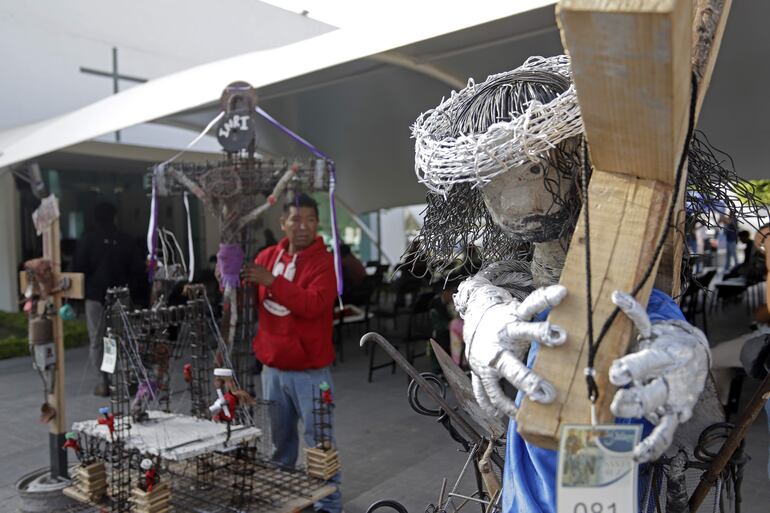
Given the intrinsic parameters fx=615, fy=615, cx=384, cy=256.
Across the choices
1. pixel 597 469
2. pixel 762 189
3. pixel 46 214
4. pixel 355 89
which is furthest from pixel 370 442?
pixel 597 469

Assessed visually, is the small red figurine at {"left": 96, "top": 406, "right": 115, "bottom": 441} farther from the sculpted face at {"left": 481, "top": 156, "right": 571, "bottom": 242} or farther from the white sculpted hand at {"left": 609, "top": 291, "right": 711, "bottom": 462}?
the white sculpted hand at {"left": 609, "top": 291, "right": 711, "bottom": 462}

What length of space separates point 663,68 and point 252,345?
9.34 ft

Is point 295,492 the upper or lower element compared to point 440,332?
lower

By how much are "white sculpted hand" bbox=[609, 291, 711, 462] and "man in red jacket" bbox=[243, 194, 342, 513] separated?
2.33 m

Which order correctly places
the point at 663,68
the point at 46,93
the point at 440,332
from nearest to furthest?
the point at 663,68, the point at 440,332, the point at 46,93

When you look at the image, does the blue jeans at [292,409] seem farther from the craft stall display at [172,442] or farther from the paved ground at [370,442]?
the paved ground at [370,442]

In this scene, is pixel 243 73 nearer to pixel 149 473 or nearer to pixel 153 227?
pixel 153 227

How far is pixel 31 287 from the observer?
132 inches

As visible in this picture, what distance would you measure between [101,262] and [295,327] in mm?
3435

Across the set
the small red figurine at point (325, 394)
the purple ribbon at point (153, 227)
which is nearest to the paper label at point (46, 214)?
the purple ribbon at point (153, 227)

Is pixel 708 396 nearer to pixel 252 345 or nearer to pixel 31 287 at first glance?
pixel 252 345

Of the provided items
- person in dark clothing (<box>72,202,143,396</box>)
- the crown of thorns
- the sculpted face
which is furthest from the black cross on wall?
the sculpted face

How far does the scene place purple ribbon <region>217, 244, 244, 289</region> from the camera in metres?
3.09

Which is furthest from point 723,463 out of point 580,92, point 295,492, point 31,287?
point 31,287
